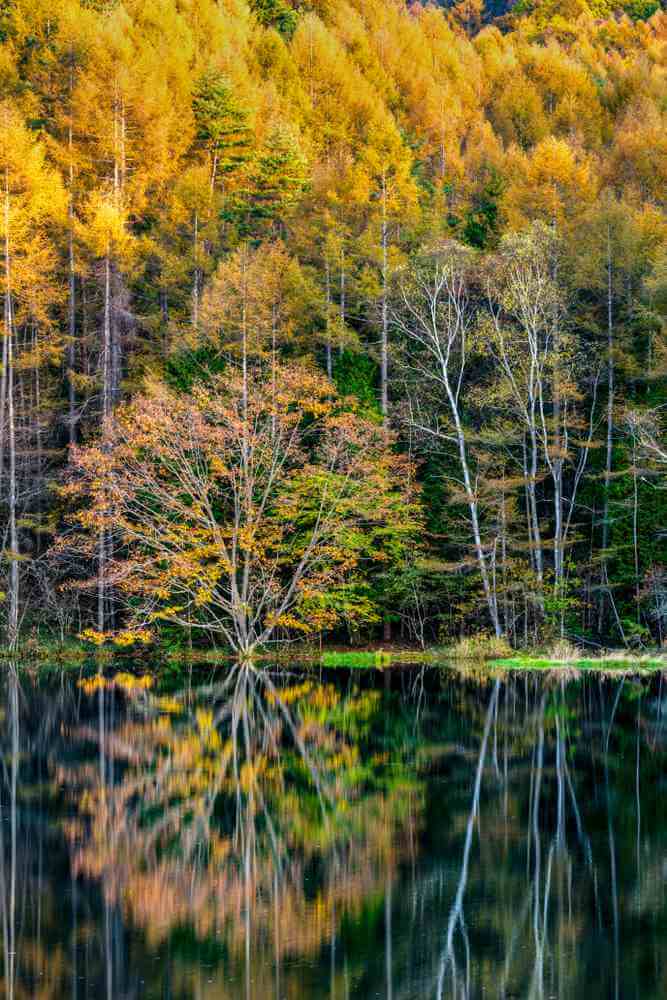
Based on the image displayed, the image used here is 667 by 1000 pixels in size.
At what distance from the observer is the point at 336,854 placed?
11609 millimetres

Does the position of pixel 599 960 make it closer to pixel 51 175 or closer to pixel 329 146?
pixel 51 175

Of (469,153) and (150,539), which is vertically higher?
(469,153)

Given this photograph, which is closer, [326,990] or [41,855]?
[326,990]

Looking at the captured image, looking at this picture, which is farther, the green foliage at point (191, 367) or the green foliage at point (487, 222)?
the green foliage at point (487, 222)

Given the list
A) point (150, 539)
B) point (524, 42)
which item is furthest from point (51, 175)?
point (524, 42)

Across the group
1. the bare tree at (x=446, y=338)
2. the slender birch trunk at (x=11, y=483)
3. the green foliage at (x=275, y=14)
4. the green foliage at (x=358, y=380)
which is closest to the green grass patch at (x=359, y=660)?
the bare tree at (x=446, y=338)

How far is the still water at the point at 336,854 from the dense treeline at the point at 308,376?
11610 mm

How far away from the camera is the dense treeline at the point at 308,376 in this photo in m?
32.6

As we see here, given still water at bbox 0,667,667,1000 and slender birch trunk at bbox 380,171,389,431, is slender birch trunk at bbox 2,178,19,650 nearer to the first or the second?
slender birch trunk at bbox 380,171,389,431

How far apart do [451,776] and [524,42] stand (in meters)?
77.6

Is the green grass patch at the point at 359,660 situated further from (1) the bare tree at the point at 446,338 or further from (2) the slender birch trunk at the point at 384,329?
(2) the slender birch trunk at the point at 384,329

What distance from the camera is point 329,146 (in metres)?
58.8

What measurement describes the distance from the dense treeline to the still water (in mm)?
11610

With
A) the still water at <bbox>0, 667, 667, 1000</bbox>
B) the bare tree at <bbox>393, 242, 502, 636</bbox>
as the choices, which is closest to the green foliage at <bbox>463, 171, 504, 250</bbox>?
the bare tree at <bbox>393, 242, 502, 636</bbox>
